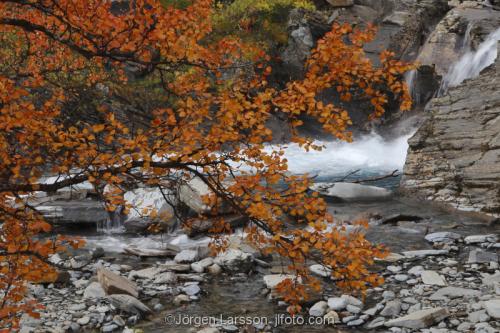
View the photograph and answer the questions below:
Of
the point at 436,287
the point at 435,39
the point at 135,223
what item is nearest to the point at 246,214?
the point at 436,287

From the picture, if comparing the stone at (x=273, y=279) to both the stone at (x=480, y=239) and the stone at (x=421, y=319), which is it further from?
the stone at (x=480, y=239)

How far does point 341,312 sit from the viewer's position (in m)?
7.33

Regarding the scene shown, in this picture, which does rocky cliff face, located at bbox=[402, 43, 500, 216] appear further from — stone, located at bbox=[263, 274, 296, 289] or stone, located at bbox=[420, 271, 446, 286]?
stone, located at bbox=[263, 274, 296, 289]

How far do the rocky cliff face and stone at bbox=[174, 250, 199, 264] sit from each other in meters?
7.23

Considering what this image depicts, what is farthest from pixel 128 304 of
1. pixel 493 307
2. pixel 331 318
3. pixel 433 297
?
pixel 493 307

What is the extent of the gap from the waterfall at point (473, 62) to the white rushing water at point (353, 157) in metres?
3.31

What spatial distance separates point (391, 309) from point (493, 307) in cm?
136

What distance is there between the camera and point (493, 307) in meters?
6.68

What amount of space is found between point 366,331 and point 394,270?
93.8 inches

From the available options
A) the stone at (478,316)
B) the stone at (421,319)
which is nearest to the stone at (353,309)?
the stone at (421,319)

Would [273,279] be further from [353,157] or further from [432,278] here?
[353,157]

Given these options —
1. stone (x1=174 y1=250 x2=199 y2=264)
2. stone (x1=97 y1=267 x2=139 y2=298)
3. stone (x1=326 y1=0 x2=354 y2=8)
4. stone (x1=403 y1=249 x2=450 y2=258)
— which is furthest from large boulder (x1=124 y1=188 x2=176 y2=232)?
stone (x1=326 y1=0 x2=354 y2=8)

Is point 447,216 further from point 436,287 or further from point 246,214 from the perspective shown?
point 246,214

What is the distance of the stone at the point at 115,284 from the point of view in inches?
314
